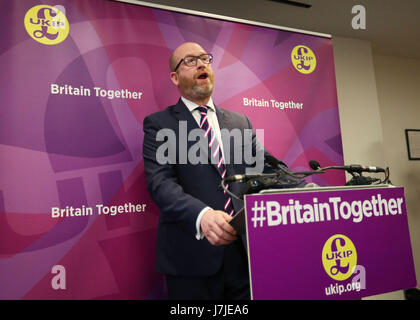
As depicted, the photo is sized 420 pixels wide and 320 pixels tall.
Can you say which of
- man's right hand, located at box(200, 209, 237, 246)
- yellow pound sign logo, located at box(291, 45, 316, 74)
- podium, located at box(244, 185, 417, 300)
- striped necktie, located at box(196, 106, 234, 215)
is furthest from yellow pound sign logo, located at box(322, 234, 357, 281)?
yellow pound sign logo, located at box(291, 45, 316, 74)

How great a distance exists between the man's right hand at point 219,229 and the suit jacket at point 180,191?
0.96 feet

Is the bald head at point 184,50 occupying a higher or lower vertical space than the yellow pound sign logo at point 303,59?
lower

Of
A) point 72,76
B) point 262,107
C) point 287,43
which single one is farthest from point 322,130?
point 72,76

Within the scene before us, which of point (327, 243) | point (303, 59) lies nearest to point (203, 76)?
point (303, 59)

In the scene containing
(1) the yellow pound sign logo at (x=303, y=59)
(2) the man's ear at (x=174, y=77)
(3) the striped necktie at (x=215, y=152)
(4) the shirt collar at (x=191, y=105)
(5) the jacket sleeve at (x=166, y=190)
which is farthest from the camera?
(1) the yellow pound sign logo at (x=303, y=59)

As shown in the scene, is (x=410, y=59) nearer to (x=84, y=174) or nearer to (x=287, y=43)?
(x=287, y=43)

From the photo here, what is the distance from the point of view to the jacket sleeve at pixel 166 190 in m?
1.30

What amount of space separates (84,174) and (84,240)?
0.39 meters

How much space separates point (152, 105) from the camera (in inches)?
81.8

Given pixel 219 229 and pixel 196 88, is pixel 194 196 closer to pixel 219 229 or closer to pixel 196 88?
pixel 219 229

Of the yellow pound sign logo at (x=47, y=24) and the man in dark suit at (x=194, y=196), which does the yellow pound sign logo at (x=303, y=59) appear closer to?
the man in dark suit at (x=194, y=196)

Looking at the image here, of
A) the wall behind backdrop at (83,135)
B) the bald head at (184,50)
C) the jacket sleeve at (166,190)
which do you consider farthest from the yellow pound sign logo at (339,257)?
the bald head at (184,50)

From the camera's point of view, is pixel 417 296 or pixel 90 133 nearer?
pixel 90 133

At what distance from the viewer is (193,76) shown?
6.08ft
